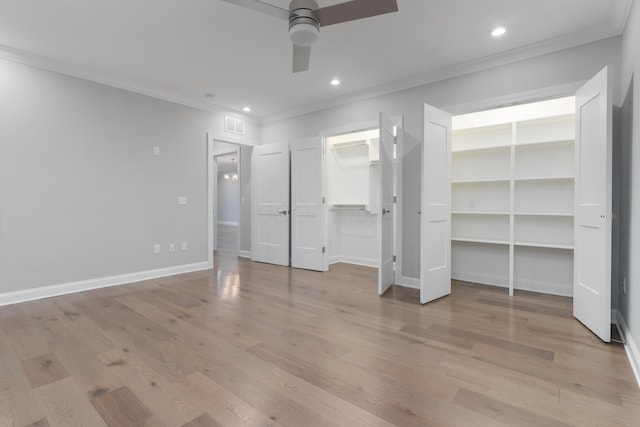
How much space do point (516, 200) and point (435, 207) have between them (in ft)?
4.15

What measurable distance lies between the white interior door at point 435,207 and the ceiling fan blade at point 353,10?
1570 millimetres

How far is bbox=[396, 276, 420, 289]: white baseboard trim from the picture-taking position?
4047 mm

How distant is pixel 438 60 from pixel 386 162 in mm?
1275

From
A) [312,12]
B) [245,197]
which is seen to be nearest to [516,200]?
[312,12]

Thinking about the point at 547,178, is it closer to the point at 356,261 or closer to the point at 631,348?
the point at 631,348

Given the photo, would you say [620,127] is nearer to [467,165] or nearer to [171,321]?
[467,165]

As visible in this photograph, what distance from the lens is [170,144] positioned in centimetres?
465

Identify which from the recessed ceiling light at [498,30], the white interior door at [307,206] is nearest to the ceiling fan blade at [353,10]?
the recessed ceiling light at [498,30]

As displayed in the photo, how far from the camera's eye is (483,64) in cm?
352

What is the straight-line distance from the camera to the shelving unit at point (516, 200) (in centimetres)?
363

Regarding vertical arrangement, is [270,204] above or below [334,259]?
above

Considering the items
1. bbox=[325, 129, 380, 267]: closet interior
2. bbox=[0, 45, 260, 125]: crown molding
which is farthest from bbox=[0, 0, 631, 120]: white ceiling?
bbox=[325, 129, 380, 267]: closet interior

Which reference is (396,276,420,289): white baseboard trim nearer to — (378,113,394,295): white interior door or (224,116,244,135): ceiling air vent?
(378,113,394,295): white interior door

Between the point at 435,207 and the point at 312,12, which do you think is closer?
the point at 312,12
